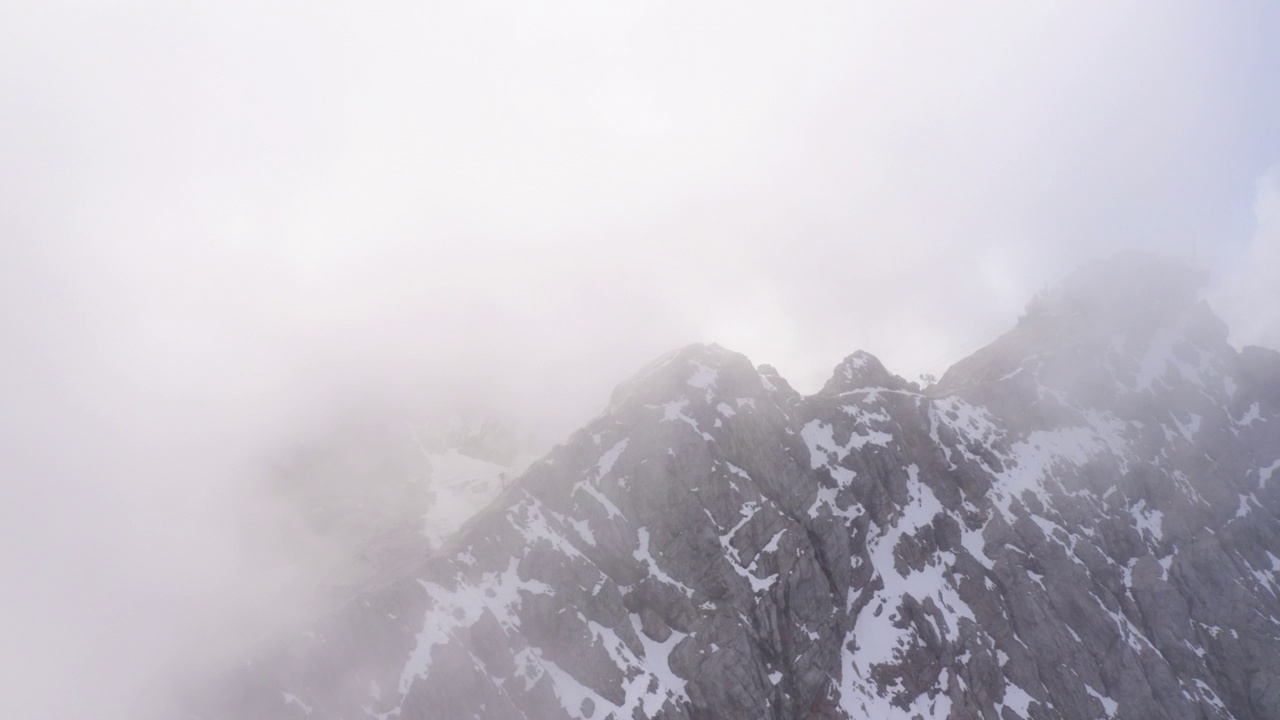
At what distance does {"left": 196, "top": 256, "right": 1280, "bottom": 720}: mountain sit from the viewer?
11906cm

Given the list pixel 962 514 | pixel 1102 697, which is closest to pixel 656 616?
pixel 962 514

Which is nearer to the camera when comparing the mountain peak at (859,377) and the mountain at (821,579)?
the mountain at (821,579)

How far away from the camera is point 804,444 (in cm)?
16550

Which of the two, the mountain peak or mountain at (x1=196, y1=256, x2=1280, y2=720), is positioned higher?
the mountain peak

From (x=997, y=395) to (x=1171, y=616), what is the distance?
195ft

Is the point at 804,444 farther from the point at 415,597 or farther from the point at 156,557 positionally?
the point at 156,557

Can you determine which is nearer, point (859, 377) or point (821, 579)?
point (821, 579)

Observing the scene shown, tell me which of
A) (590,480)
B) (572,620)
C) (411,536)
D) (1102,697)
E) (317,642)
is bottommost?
(1102,697)

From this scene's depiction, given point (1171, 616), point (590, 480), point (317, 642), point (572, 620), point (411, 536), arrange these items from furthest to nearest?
1. point (411, 536)
2. point (1171, 616)
3. point (590, 480)
4. point (572, 620)
5. point (317, 642)

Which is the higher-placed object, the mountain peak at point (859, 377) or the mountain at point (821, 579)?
the mountain peak at point (859, 377)

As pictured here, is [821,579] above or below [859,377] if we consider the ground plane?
below

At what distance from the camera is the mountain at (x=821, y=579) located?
11906 centimetres

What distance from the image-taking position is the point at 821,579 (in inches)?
5763

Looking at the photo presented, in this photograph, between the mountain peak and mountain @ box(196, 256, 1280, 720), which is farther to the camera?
the mountain peak
